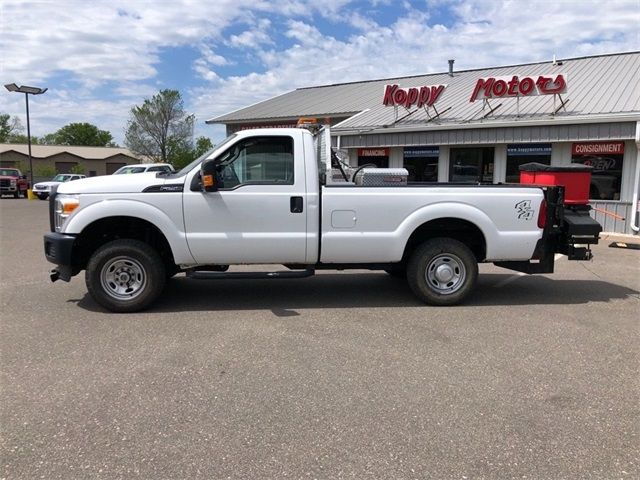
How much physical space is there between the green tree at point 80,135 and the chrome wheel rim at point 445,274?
397ft

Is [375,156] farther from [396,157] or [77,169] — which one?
[77,169]

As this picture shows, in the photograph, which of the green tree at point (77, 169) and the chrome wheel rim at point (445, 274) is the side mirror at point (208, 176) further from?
the green tree at point (77, 169)

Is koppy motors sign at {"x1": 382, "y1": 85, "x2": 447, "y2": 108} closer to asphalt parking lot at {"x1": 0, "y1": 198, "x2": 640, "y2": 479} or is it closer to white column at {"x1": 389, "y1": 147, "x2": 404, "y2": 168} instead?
white column at {"x1": 389, "y1": 147, "x2": 404, "y2": 168}

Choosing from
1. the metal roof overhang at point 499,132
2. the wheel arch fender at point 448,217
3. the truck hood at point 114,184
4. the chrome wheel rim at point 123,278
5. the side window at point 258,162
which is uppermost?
the metal roof overhang at point 499,132

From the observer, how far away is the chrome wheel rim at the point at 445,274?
6.24m

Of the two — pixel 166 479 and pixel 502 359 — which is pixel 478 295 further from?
pixel 166 479

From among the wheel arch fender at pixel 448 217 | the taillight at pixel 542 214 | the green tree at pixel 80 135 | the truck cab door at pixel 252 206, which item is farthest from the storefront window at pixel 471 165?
the green tree at pixel 80 135

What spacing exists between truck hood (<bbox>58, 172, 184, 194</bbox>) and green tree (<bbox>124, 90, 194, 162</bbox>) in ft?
186

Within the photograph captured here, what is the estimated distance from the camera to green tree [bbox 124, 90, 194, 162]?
60594 millimetres

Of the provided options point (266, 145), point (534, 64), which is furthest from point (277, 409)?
point (534, 64)

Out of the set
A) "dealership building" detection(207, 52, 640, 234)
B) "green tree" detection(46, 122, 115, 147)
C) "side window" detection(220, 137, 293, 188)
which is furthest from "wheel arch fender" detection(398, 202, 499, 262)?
"green tree" detection(46, 122, 115, 147)

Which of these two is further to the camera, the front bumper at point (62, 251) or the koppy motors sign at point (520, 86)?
the koppy motors sign at point (520, 86)

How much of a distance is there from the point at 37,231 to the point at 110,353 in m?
11.3

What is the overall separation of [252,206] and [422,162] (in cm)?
1114
